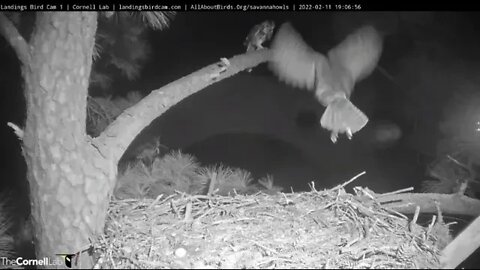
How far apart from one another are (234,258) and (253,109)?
133 inches

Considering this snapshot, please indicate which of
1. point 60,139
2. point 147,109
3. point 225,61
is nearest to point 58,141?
point 60,139

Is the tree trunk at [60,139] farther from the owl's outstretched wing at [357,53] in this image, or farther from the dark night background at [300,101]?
the owl's outstretched wing at [357,53]

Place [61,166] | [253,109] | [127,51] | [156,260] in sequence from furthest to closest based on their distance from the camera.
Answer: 1. [253,109]
2. [127,51]
3. [61,166]
4. [156,260]

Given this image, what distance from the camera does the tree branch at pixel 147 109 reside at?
1963 mm

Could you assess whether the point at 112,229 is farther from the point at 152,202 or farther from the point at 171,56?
the point at 171,56

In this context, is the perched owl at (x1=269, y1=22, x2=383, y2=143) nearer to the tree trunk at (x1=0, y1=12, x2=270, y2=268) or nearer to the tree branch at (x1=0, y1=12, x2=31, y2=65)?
the tree trunk at (x1=0, y1=12, x2=270, y2=268)

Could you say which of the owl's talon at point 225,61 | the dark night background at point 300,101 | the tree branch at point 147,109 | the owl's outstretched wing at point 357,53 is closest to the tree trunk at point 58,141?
the tree branch at point 147,109

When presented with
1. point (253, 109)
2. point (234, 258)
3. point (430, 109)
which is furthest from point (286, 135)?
point (234, 258)

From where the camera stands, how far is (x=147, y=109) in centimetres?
206

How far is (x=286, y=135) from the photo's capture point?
5191 millimetres

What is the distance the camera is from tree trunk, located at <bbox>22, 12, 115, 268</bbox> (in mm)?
1779

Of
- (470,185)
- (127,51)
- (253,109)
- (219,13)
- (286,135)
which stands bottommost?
(470,185)

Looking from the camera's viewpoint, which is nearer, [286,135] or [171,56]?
[171,56]

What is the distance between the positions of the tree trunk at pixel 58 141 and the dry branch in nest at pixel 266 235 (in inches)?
6.5
